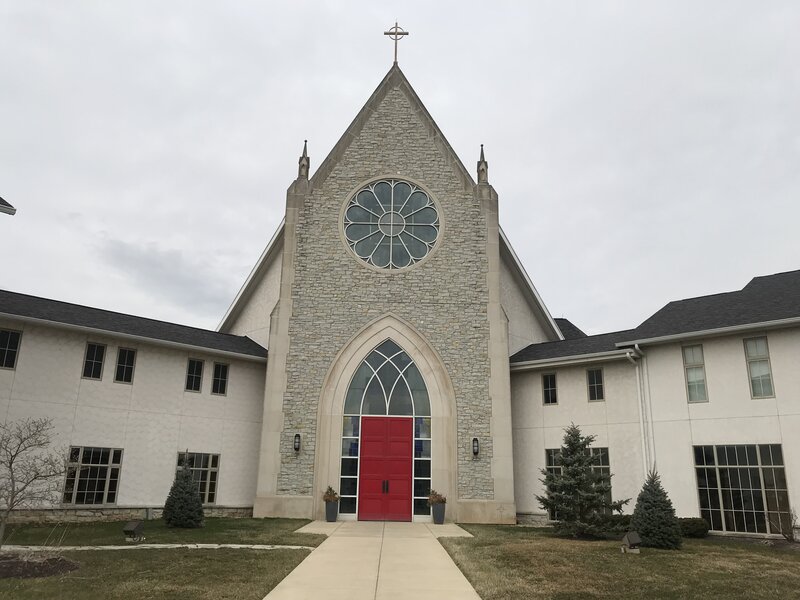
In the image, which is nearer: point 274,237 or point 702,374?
point 702,374

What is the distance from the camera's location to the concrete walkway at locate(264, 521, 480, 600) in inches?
351

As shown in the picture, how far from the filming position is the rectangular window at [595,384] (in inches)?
794

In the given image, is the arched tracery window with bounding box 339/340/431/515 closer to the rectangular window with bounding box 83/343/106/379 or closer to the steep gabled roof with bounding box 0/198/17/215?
the rectangular window with bounding box 83/343/106/379

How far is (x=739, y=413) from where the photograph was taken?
55.1 feet

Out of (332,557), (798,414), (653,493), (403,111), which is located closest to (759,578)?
(653,493)

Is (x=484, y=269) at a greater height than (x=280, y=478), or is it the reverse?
(x=484, y=269)

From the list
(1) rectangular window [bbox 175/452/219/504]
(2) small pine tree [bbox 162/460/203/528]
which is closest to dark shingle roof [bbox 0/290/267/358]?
(1) rectangular window [bbox 175/452/219/504]

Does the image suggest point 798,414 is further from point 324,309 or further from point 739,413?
point 324,309

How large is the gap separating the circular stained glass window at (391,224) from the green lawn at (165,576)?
12184mm

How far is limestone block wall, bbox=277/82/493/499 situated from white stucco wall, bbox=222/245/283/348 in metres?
3.22

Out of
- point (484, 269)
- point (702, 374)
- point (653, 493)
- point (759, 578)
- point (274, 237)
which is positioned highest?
point (274, 237)

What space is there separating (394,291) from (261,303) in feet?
23.0

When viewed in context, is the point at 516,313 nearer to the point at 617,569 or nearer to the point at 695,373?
the point at 695,373

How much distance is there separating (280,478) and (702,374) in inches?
533
